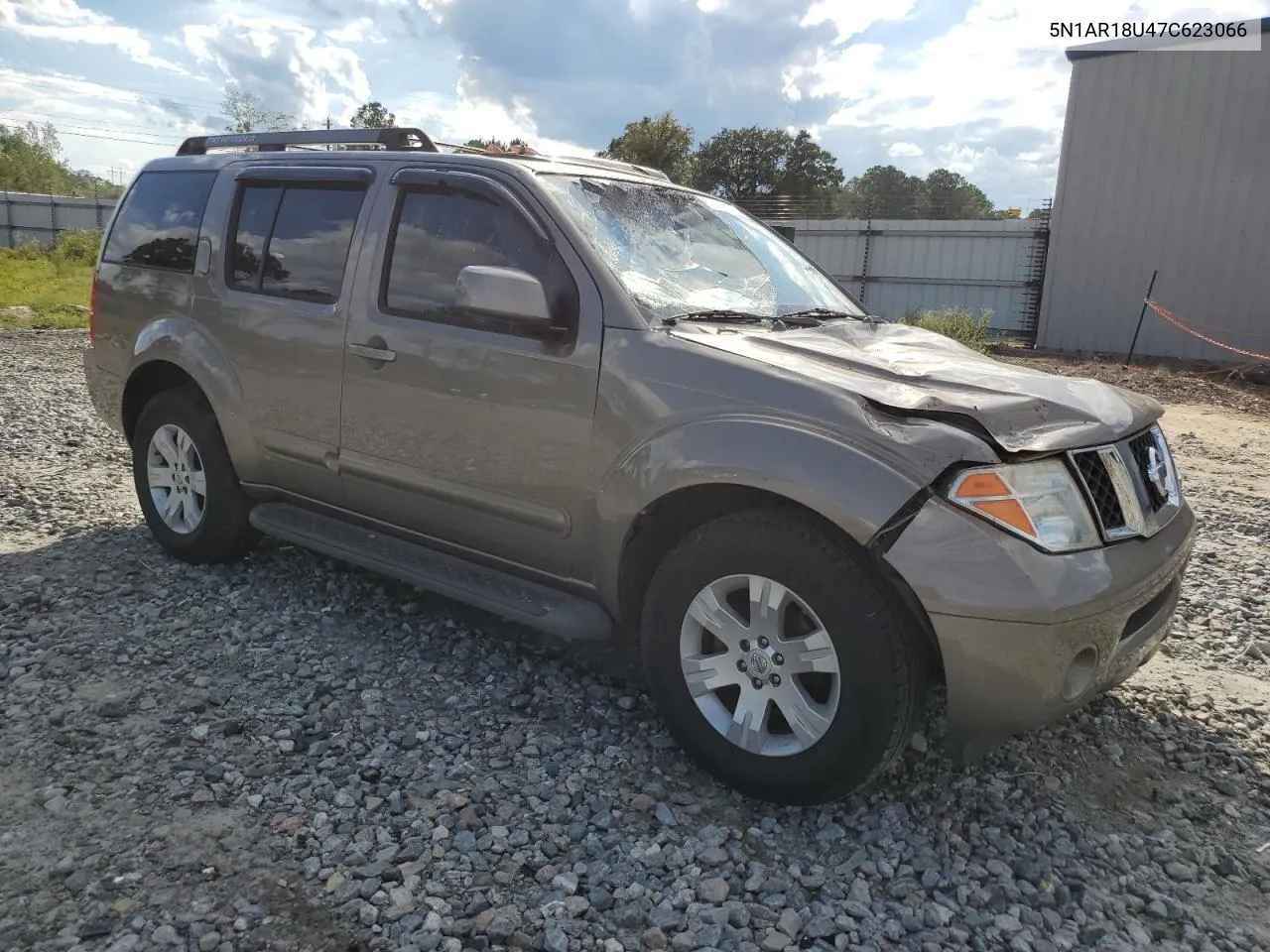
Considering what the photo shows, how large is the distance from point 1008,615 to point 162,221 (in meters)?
4.23

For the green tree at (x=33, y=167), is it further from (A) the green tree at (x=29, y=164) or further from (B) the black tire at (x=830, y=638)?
(B) the black tire at (x=830, y=638)

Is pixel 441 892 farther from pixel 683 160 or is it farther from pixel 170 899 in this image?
pixel 683 160

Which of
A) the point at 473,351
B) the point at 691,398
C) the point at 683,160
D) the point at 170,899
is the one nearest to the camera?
the point at 170,899

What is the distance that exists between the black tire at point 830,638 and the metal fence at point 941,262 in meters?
16.1

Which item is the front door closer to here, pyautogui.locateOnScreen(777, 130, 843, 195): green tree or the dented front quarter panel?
the dented front quarter panel

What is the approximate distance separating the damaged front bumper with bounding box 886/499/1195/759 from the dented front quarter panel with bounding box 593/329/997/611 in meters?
0.14

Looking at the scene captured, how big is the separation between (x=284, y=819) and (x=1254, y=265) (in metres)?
16.3

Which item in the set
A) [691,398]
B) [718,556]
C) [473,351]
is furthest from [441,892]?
[473,351]

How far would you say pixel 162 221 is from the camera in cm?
464

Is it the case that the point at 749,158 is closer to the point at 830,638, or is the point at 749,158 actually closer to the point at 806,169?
the point at 806,169

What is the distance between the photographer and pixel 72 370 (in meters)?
10.9

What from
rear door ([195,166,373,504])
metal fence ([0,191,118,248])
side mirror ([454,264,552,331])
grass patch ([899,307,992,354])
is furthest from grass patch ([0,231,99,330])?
grass patch ([899,307,992,354])

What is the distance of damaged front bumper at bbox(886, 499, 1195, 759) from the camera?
7.95 feet

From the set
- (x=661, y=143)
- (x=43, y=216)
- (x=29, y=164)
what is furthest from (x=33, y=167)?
(x=661, y=143)
